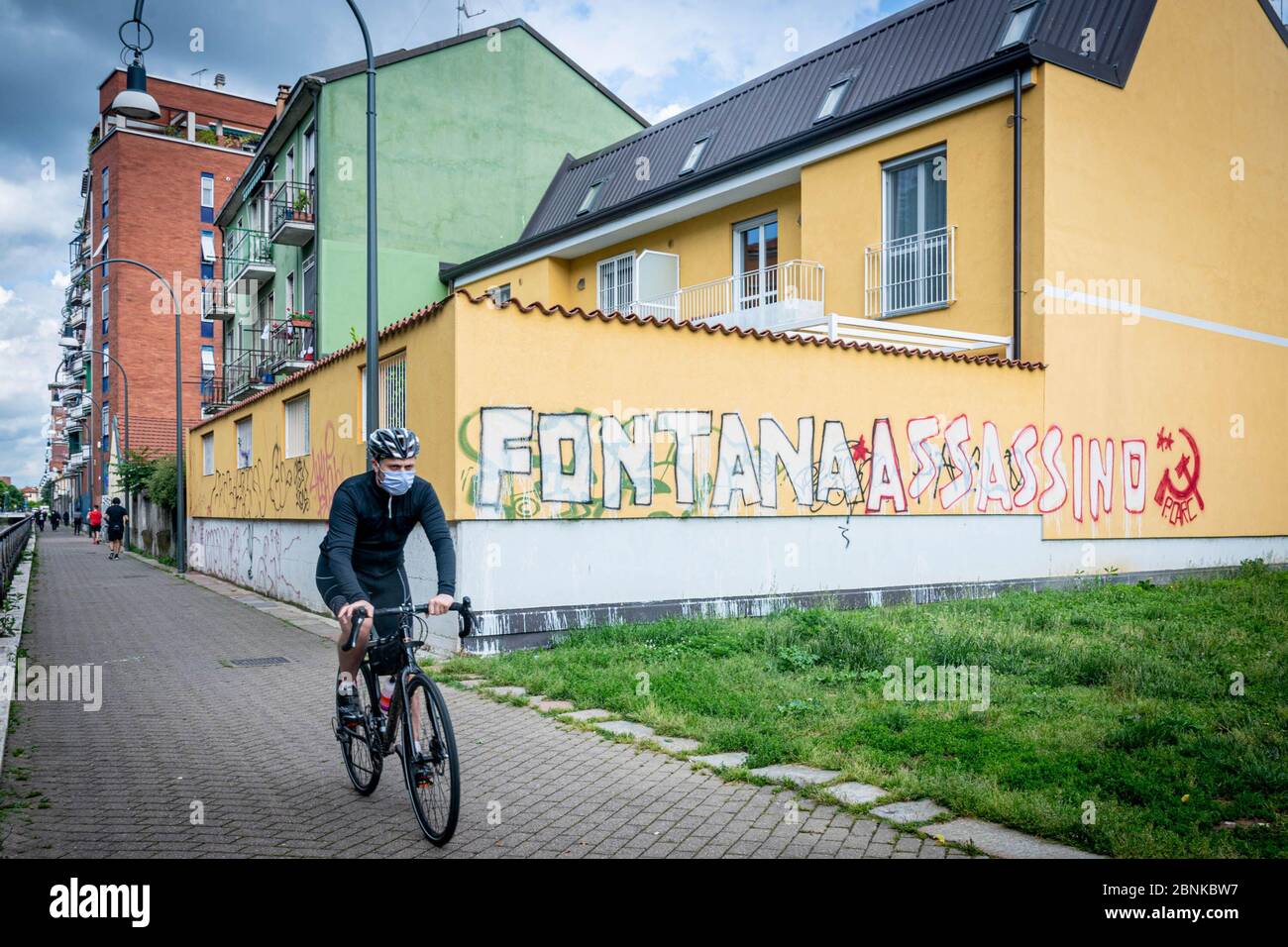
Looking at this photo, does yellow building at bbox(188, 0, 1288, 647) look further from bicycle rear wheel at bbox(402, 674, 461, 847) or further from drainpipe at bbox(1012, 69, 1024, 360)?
bicycle rear wheel at bbox(402, 674, 461, 847)

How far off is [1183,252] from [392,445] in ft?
53.2

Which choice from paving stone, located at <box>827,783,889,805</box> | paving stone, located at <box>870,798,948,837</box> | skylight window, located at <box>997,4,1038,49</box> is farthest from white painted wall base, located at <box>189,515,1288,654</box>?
skylight window, located at <box>997,4,1038,49</box>

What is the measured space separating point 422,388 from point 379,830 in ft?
20.4

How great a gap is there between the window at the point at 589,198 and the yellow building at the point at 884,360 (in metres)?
1.21

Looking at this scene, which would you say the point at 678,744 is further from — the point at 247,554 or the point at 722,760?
the point at 247,554

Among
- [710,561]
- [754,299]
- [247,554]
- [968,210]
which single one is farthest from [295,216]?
[710,561]

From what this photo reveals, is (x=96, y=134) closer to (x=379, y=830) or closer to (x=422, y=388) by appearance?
(x=422, y=388)

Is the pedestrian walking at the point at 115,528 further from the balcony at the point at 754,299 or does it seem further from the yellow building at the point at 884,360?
the balcony at the point at 754,299

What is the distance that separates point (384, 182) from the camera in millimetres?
24703

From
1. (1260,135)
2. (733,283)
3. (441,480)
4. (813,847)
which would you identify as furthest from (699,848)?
(1260,135)

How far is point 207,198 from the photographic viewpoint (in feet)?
179

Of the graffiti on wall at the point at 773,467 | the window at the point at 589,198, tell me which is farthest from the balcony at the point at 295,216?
the graffiti on wall at the point at 773,467

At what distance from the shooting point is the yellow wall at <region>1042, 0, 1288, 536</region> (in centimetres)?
1441

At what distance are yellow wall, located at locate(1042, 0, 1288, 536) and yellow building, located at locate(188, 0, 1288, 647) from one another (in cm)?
7
